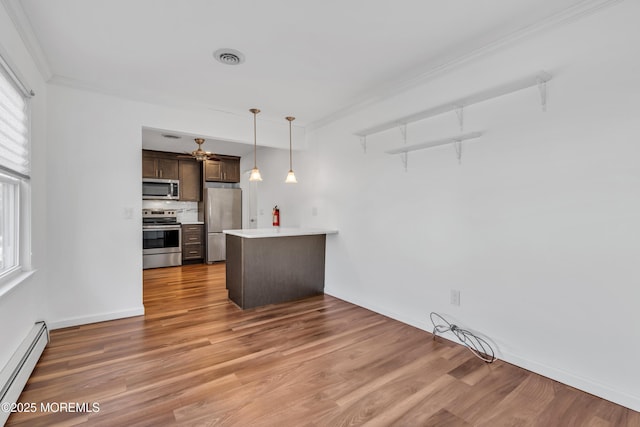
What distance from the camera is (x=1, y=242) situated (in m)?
2.05

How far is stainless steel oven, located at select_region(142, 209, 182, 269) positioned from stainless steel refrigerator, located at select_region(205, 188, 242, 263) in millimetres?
576

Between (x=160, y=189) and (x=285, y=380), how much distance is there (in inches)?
204

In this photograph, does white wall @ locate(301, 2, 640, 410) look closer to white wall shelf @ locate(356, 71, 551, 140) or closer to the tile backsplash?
white wall shelf @ locate(356, 71, 551, 140)

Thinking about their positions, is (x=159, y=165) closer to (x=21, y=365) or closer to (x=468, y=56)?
(x=21, y=365)

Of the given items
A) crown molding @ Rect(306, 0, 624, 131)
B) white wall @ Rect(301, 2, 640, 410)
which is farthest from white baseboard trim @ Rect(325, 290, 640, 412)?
crown molding @ Rect(306, 0, 624, 131)

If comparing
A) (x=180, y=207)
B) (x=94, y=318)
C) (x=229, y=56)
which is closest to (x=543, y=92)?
(x=229, y=56)

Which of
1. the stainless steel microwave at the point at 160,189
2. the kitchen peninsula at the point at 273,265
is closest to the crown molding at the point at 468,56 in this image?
the kitchen peninsula at the point at 273,265

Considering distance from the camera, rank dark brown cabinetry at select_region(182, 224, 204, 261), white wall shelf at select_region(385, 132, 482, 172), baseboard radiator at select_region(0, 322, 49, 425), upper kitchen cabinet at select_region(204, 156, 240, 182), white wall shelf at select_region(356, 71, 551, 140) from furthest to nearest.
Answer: upper kitchen cabinet at select_region(204, 156, 240, 182) < dark brown cabinetry at select_region(182, 224, 204, 261) < white wall shelf at select_region(385, 132, 482, 172) < white wall shelf at select_region(356, 71, 551, 140) < baseboard radiator at select_region(0, 322, 49, 425)

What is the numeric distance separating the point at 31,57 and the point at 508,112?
11.5 ft

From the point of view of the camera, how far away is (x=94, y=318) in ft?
9.90

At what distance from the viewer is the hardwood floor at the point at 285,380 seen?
169cm

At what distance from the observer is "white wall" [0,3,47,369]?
1829 millimetres

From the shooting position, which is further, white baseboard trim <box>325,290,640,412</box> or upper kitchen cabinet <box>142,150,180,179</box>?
upper kitchen cabinet <box>142,150,180,179</box>

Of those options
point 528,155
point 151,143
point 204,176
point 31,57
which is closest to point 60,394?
point 31,57
